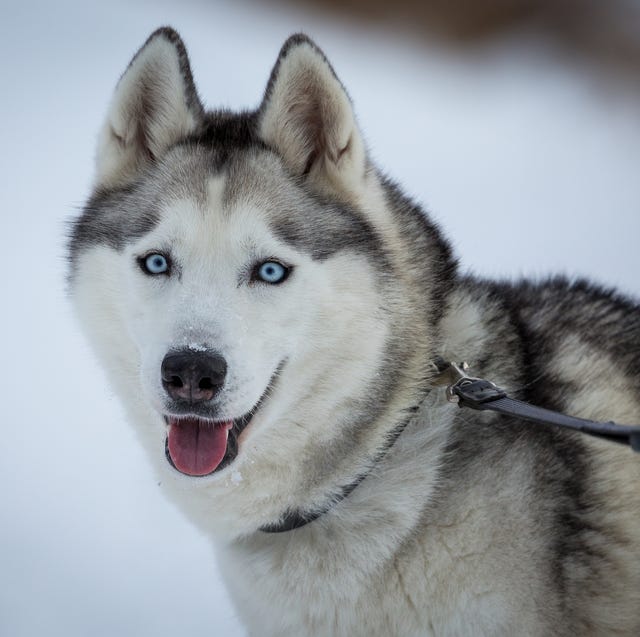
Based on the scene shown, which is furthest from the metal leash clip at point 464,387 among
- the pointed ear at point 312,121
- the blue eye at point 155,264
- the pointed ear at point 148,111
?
the pointed ear at point 148,111

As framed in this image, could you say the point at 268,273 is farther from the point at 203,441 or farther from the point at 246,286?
the point at 203,441

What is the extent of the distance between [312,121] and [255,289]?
1.92 feet

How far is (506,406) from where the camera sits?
2.10 meters

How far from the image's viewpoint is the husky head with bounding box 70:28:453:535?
215cm

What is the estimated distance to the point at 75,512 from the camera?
12.3ft

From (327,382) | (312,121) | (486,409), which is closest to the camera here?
(486,409)

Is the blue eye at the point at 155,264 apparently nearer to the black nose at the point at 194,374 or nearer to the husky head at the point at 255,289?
the husky head at the point at 255,289

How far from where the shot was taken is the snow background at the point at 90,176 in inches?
135

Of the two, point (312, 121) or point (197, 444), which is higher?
point (312, 121)

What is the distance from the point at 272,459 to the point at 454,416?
1.73ft

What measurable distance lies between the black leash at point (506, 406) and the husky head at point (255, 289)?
111 millimetres

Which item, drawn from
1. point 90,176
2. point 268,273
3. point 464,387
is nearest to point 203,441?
point 268,273

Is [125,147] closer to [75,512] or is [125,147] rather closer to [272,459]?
[272,459]

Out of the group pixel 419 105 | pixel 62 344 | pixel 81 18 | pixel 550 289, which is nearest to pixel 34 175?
pixel 62 344
